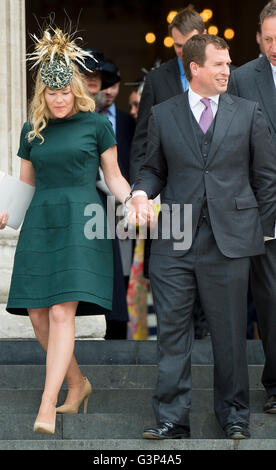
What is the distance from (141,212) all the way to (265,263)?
833 millimetres

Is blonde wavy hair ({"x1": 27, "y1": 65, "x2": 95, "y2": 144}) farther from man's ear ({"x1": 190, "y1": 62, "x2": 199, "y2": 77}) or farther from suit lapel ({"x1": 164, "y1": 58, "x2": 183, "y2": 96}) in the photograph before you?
suit lapel ({"x1": 164, "y1": 58, "x2": 183, "y2": 96})

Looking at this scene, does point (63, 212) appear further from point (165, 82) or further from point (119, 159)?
point (119, 159)

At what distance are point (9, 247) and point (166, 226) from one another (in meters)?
2.35

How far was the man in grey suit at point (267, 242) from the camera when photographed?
5.60 m

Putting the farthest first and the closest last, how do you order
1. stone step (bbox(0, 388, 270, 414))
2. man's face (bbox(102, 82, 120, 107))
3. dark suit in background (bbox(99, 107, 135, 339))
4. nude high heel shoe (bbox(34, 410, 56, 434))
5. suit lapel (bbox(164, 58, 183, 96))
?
1. man's face (bbox(102, 82, 120, 107))
2. dark suit in background (bbox(99, 107, 135, 339))
3. suit lapel (bbox(164, 58, 183, 96))
4. stone step (bbox(0, 388, 270, 414))
5. nude high heel shoe (bbox(34, 410, 56, 434))

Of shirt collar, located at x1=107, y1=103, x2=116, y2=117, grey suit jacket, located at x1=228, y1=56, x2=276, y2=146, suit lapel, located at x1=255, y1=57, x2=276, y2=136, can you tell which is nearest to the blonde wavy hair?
grey suit jacket, located at x1=228, y1=56, x2=276, y2=146

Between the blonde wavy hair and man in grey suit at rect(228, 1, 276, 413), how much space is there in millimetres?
819

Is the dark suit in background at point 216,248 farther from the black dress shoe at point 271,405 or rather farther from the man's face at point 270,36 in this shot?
the man's face at point 270,36

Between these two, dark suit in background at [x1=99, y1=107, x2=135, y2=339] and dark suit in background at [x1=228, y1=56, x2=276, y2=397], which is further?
dark suit in background at [x1=99, y1=107, x2=135, y2=339]

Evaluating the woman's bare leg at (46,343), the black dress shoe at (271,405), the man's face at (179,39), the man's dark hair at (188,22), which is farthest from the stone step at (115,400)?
the man's dark hair at (188,22)

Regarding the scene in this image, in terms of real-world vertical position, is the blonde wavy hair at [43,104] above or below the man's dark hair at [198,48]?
below

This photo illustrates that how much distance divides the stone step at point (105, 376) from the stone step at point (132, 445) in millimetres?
1099

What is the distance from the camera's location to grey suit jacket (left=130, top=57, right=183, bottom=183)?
6941 millimetres

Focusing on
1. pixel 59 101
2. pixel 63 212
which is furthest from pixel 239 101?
pixel 63 212
